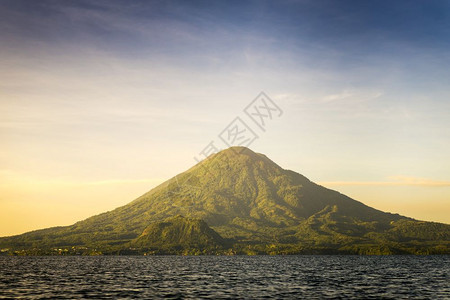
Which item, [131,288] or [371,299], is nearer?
[371,299]

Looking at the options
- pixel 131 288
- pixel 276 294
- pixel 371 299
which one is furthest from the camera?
pixel 131 288

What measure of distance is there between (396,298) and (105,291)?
196ft

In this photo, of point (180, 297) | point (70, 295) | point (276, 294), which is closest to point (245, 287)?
point (276, 294)

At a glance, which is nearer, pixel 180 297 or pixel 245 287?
pixel 180 297

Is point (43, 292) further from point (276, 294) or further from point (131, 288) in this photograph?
point (276, 294)

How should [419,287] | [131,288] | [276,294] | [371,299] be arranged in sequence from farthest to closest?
[419,287], [131,288], [276,294], [371,299]

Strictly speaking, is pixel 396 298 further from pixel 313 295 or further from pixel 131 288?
pixel 131 288

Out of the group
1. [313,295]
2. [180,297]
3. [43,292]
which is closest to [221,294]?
[180,297]

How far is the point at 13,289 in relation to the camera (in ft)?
298

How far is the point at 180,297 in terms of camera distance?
81.0m

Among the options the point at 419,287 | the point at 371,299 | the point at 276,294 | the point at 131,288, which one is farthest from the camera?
the point at 419,287

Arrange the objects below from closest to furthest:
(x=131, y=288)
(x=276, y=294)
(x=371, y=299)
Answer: (x=371, y=299)
(x=276, y=294)
(x=131, y=288)

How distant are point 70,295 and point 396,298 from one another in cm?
6431

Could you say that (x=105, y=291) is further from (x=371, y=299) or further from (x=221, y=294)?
(x=371, y=299)
